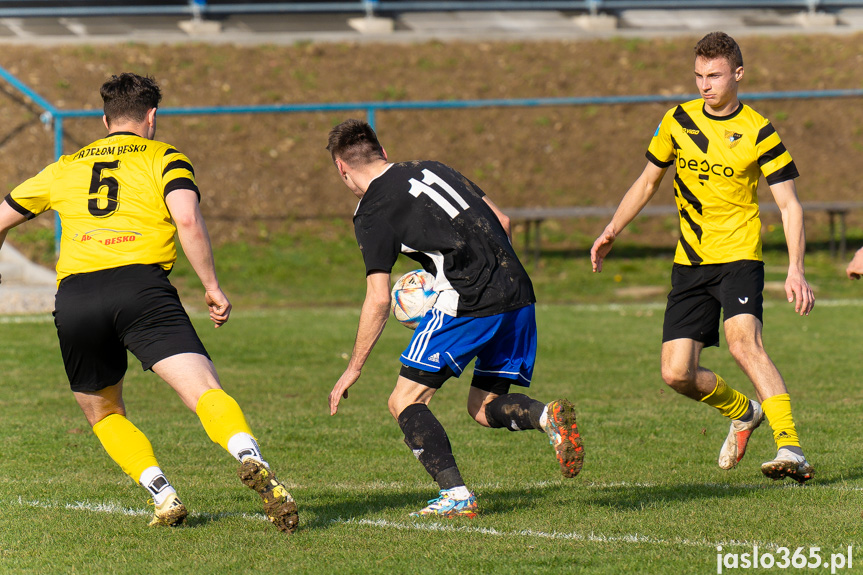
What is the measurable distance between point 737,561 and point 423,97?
57.2 feet

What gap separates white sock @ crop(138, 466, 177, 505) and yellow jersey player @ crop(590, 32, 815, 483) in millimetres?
2862

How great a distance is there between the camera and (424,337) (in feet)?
16.0

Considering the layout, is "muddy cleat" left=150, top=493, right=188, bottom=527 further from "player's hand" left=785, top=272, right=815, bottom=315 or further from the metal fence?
the metal fence

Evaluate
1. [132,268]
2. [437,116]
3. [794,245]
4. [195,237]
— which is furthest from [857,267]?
[437,116]

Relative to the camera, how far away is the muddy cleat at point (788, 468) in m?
5.30

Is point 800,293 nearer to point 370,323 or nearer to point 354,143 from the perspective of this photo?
point 370,323

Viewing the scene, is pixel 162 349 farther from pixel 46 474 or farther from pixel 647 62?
pixel 647 62

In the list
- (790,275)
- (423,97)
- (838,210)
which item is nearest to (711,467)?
(790,275)

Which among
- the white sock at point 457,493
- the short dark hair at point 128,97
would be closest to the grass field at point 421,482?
the white sock at point 457,493

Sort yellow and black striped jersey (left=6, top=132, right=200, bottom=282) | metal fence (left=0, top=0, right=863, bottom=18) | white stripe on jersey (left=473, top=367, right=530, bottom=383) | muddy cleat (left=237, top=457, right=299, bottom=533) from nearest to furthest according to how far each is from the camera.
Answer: muddy cleat (left=237, top=457, right=299, bottom=533) < yellow and black striped jersey (left=6, top=132, right=200, bottom=282) < white stripe on jersey (left=473, top=367, right=530, bottom=383) < metal fence (left=0, top=0, right=863, bottom=18)

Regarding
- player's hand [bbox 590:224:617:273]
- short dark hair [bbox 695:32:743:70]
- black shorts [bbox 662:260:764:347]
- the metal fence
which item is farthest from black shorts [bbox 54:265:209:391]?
the metal fence

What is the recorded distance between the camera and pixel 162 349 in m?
4.61

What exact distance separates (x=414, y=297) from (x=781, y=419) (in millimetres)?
2227

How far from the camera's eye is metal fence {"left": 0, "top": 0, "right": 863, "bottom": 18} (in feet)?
70.4
